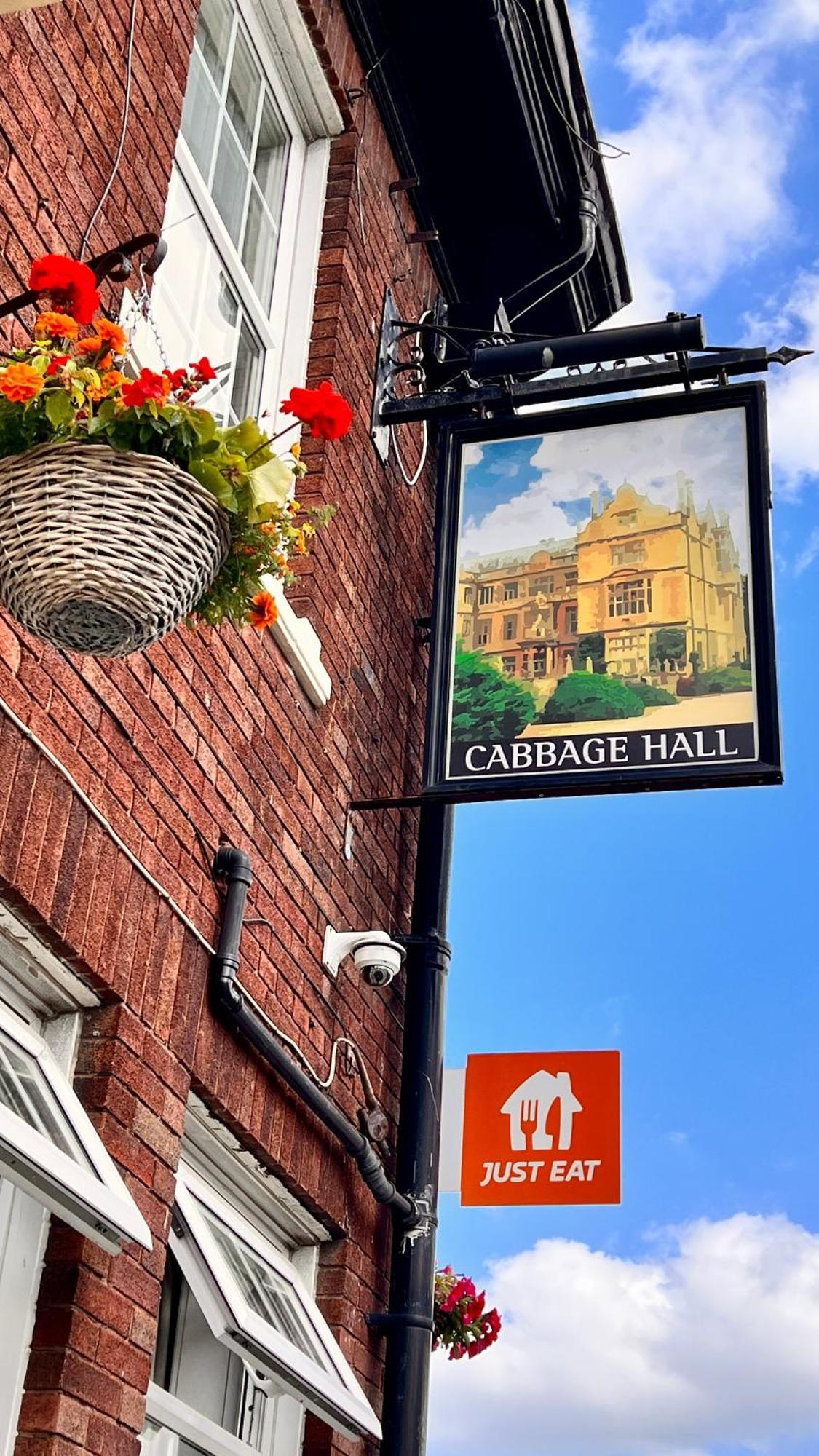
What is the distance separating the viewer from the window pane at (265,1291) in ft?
14.5

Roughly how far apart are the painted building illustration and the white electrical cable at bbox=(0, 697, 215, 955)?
1.69m

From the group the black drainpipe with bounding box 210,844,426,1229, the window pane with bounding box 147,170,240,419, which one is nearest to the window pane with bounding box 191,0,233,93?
the window pane with bounding box 147,170,240,419

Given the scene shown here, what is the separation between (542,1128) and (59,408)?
3.57 meters

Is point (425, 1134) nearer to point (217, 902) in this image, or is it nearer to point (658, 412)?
point (217, 902)

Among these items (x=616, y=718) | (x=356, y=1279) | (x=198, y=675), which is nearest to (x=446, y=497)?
(x=616, y=718)

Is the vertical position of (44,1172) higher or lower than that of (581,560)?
lower

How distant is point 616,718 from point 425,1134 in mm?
1509

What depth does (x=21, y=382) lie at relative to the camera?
9.59ft

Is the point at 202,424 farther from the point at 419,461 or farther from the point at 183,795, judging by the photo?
the point at 419,461

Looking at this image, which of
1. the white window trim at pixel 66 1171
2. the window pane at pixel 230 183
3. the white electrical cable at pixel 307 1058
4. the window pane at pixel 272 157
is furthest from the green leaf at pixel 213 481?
the window pane at pixel 272 157

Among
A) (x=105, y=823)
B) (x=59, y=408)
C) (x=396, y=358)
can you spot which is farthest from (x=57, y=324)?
(x=396, y=358)

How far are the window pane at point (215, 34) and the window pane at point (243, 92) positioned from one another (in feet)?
0.25

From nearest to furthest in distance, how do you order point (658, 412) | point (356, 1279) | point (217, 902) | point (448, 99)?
1. point (217, 902)
2. point (356, 1279)
3. point (658, 412)
4. point (448, 99)

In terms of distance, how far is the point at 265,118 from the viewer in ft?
20.6
